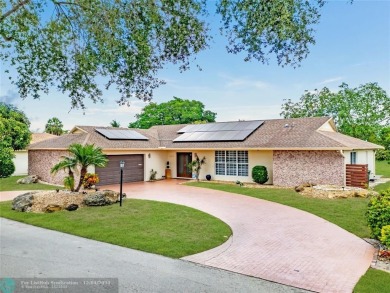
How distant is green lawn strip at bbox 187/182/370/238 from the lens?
11.0 metres

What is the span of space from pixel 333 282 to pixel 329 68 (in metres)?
16.5

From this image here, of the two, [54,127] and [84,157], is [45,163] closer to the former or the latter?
[84,157]

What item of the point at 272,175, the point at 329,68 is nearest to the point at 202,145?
the point at 272,175

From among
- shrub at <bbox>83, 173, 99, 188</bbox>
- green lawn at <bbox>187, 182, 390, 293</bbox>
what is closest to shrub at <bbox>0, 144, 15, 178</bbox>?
shrub at <bbox>83, 173, 99, 188</bbox>

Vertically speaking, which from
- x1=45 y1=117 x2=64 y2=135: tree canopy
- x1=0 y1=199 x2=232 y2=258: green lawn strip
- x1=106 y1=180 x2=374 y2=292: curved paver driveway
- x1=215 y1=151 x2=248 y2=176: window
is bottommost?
x1=106 y1=180 x2=374 y2=292: curved paver driveway

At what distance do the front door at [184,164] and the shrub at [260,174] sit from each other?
6410mm

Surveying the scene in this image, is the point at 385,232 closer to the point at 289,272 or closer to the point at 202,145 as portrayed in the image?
the point at 289,272

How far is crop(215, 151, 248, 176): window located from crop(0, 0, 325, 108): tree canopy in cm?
1727

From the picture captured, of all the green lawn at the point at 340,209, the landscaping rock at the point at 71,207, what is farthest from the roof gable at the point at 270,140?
the landscaping rock at the point at 71,207

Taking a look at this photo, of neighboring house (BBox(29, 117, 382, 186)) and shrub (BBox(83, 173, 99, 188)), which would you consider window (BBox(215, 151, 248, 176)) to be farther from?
shrub (BBox(83, 173, 99, 188))

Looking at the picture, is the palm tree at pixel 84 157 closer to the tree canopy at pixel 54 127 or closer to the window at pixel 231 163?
the window at pixel 231 163

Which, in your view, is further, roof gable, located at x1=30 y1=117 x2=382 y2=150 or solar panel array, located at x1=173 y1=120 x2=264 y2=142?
solar panel array, located at x1=173 y1=120 x2=264 y2=142

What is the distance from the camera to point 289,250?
8.38 meters

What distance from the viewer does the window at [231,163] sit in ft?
76.3
